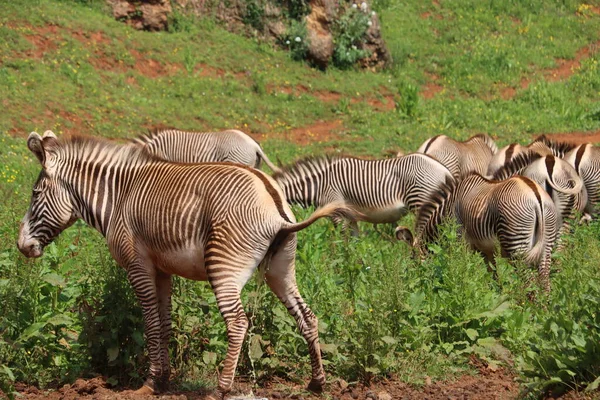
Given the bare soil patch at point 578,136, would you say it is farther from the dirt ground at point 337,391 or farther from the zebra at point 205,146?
the dirt ground at point 337,391

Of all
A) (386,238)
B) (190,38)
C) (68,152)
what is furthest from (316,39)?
(68,152)

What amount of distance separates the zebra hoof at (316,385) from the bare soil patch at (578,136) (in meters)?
17.7

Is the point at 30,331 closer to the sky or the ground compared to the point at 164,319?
closer to the ground

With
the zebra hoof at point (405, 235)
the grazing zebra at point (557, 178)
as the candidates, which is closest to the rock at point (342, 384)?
the zebra hoof at point (405, 235)

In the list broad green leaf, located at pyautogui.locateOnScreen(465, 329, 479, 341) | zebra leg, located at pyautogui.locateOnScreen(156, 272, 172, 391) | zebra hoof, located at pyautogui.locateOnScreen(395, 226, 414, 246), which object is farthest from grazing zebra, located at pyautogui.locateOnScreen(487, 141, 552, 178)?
zebra leg, located at pyautogui.locateOnScreen(156, 272, 172, 391)

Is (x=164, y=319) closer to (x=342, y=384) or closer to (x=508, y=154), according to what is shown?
(x=342, y=384)

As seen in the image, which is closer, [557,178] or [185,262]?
[185,262]

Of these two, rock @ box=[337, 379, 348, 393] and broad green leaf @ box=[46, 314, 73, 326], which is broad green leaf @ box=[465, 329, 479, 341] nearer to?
rock @ box=[337, 379, 348, 393]

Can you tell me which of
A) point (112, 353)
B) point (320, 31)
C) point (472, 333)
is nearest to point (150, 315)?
point (112, 353)

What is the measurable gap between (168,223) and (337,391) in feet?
6.07

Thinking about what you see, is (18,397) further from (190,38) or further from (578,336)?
(190,38)

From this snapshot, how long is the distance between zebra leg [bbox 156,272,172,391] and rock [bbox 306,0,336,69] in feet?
71.5

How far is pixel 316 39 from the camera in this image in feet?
94.4

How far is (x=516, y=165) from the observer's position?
1385cm
